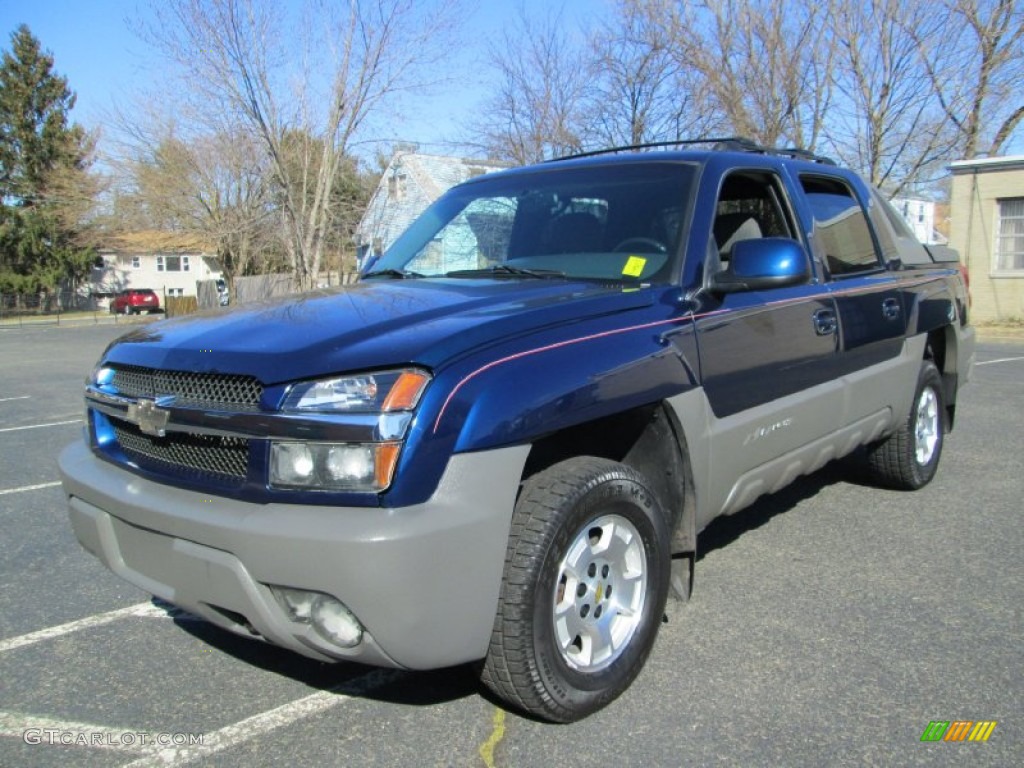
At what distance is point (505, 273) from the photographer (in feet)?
11.9

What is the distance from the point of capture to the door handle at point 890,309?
180 inches

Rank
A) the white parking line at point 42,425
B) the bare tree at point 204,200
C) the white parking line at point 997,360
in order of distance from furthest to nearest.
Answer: the bare tree at point 204,200 → the white parking line at point 997,360 → the white parking line at point 42,425

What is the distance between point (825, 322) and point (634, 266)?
114 cm

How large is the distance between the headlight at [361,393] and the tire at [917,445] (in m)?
3.76

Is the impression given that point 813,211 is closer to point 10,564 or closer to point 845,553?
point 845,553

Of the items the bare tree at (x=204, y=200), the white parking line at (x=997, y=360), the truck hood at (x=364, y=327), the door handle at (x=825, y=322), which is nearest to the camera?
the truck hood at (x=364, y=327)

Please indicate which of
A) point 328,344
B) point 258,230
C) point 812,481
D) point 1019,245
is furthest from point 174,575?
point 258,230

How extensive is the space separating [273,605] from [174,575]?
40 centimetres

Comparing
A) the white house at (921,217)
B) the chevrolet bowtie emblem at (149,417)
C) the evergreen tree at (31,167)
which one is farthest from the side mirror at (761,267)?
the evergreen tree at (31,167)

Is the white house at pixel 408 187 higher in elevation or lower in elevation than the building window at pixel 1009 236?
higher

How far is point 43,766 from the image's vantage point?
8.49 ft

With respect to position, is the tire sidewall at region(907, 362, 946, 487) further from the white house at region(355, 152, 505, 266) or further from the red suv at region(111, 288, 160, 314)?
the red suv at region(111, 288, 160, 314)

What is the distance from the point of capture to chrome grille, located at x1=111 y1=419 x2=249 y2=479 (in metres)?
2.53

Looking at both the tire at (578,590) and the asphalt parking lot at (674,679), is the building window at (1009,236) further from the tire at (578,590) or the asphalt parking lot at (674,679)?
the tire at (578,590)
